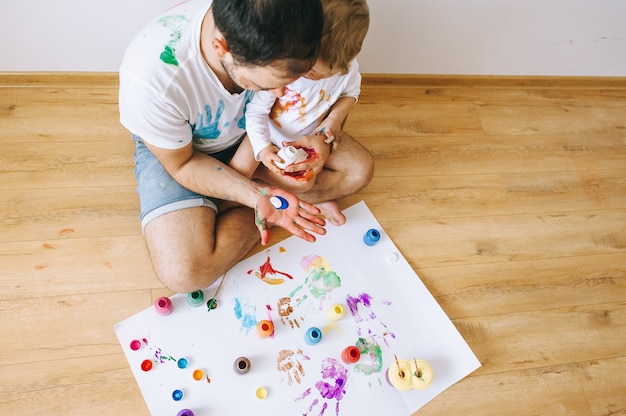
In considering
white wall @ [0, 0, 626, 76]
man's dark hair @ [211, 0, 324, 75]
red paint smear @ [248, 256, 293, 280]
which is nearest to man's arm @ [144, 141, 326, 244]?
red paint smear @ [248, 256, 293, 280]

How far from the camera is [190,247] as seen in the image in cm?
98

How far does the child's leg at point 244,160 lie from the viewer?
103cm

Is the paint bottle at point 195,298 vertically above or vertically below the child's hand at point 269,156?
below

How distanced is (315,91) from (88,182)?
60 centimetres

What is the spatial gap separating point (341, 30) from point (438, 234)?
0.65 meters

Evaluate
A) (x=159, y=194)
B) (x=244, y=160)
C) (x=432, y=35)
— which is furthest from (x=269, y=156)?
(x=432, y=35)

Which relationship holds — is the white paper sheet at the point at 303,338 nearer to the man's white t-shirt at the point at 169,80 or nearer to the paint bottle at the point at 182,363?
the paint bottle at the point at 182,363

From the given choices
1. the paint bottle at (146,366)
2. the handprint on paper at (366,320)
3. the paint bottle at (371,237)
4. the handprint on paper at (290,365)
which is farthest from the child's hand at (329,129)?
the paint bottle at (146,366)

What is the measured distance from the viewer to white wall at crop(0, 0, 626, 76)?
113 cm

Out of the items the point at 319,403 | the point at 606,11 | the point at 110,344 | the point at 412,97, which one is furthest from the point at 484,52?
the point at 110,344

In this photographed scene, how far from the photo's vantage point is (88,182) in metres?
1.17

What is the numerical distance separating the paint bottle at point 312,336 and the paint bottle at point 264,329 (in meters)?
0.07

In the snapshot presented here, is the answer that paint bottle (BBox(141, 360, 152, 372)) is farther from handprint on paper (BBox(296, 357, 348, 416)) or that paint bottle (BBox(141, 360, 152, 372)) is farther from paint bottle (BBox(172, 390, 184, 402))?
handprint on paper (BBox(296, 357, 348, 416))

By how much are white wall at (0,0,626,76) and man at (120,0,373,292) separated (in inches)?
13.3
